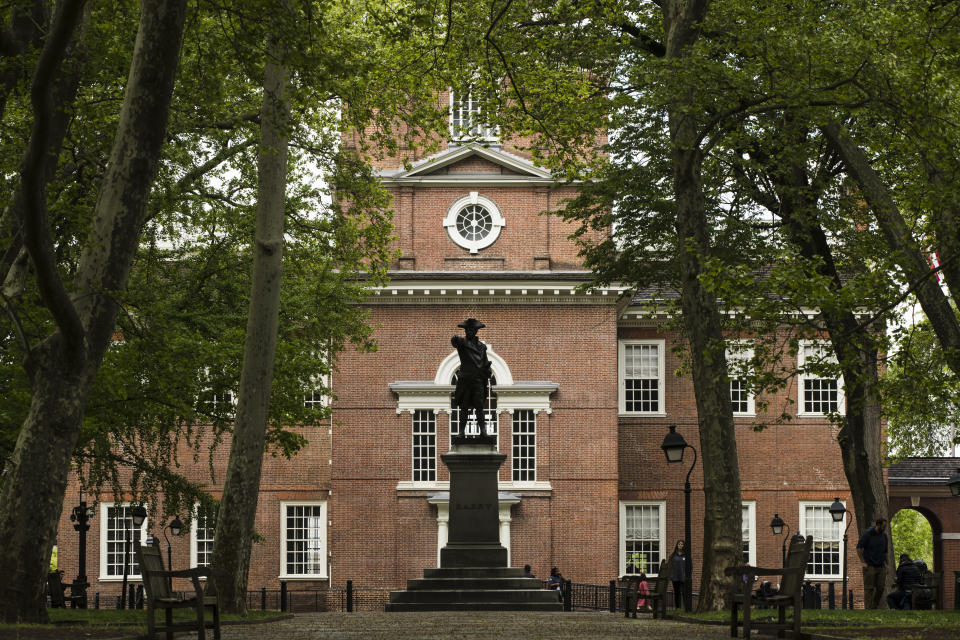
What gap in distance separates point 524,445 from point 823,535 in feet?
29.9

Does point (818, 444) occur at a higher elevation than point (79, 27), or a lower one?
lower

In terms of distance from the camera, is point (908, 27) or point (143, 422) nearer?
point (908, 27)

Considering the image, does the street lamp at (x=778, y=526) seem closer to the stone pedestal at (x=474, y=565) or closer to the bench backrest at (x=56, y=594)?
the stone pedestal at (x=474, y=565)

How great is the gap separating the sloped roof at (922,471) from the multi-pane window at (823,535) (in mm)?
6605

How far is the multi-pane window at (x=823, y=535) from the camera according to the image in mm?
36344

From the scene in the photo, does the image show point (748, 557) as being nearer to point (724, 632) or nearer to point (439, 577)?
point (439, 577)

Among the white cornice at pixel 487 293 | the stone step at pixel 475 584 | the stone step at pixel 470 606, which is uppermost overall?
A: the white cornice at pixel 487 293

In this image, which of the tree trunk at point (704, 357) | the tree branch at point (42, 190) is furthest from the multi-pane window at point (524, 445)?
the tree branch at point (42, 190)

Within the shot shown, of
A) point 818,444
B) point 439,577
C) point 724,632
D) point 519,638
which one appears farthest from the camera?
point 818,444

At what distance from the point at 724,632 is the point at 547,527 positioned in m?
21.6

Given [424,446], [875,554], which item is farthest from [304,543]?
[875,554]

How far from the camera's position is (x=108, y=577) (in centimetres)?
3519

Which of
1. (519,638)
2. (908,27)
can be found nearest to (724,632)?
(519,638)

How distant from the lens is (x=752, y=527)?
36.2m
